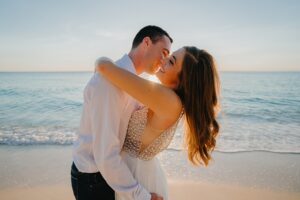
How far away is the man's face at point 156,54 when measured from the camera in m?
2.57

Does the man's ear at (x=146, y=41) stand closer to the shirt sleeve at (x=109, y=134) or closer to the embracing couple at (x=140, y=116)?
the embracing couple at (x=140, y=116)

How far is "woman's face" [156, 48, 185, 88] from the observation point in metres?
2.48

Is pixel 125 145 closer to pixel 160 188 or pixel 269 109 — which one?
pixel 160 188

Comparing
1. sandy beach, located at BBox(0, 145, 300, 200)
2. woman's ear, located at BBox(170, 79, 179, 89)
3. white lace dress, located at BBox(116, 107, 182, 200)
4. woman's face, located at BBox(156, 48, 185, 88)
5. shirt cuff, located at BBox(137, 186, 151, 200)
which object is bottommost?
sandy beach, located at BBox(0, 145, 300, 200)

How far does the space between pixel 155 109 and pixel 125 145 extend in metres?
0.43

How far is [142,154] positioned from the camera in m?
2.42

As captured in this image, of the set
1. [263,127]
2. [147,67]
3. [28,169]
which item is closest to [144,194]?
[147,67]

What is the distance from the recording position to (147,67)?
8.50 ft

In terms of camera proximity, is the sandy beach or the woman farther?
the sandy beach

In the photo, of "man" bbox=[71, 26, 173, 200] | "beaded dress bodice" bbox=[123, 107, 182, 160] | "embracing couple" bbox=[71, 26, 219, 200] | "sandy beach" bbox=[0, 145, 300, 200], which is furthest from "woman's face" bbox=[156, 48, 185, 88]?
"sandy beach" bbox=[0, 145, 300, 200]

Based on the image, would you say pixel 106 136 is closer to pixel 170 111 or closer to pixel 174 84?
pixel 170 111

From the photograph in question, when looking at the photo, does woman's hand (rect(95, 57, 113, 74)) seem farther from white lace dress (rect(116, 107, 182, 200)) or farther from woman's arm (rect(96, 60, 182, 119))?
white lace dress (rect(116, 107, 182, 200))

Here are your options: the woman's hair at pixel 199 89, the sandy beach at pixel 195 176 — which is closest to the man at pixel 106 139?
the woman's hair at pixel 199 89

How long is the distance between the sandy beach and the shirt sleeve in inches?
132
